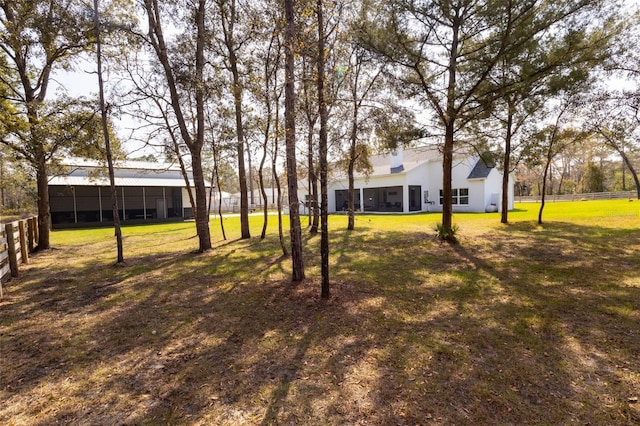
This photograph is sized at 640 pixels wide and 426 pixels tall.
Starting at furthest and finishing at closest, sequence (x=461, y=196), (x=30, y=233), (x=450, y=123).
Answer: (x=461, y=196) < (x=30, y=233) < (x=450, y=123)

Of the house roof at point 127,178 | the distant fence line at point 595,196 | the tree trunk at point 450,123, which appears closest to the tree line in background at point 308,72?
the tree trunk at point 450,123

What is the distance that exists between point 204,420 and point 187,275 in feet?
16.9

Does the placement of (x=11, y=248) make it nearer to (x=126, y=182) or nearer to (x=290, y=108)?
(x=290, y=108)

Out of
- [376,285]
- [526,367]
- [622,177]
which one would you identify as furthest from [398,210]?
[622,177]

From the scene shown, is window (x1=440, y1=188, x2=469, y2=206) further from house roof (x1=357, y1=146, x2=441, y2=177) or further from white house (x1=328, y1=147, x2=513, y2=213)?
house roof (x1=357, y1=146, x2=441, y2=177)

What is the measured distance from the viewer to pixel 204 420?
2.46m

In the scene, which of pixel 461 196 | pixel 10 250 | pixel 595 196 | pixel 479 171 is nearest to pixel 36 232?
pixel 10 250

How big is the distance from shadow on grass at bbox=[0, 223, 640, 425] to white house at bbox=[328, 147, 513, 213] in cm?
1716

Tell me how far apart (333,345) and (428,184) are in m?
24.2

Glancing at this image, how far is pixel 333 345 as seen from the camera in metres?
3.71

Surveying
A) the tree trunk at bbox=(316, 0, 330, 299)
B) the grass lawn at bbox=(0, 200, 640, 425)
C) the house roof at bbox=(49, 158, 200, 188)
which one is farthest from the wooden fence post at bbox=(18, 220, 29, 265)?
the house roof at bbox=(49, 158, 200, 188)

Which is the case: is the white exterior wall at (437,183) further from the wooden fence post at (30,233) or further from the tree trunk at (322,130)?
the tree trunk at (322,130)

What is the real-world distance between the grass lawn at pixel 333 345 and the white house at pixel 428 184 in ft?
55.1

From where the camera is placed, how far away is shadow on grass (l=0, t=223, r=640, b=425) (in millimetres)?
2598
